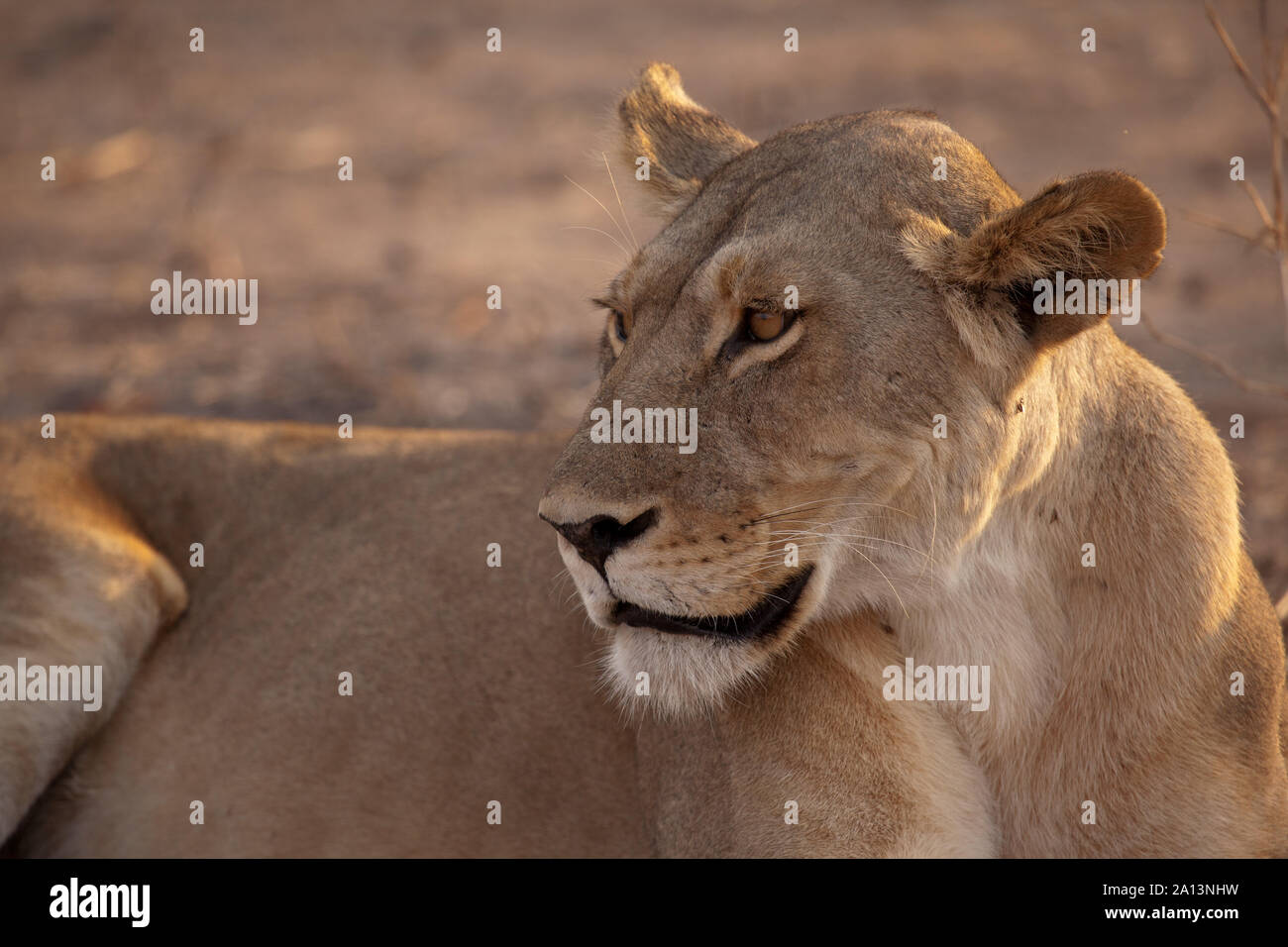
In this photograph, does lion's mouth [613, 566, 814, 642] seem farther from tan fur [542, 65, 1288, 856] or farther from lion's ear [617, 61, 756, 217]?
lion's ear [617, 61, 756, 217]

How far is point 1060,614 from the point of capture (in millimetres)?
3189

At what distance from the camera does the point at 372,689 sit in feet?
13.6

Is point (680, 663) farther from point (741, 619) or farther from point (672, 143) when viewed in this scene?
point (672, 143)

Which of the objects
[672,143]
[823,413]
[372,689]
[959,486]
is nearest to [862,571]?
[959,486]

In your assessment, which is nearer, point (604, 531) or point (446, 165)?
point (604, 531)

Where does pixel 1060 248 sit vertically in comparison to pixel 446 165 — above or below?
below

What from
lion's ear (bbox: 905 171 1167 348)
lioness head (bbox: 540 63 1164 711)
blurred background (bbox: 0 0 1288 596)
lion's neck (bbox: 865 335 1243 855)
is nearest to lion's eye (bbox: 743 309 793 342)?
lioness head (bbox: 540 63 1164 711)

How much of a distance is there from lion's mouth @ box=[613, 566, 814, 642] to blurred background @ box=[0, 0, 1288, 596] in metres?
2.76

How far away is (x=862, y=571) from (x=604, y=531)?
0.59 meters

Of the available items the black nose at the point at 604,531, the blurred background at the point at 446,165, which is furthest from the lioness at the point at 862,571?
the blurred background at the point at 446,165

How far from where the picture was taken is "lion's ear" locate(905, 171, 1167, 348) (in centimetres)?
276

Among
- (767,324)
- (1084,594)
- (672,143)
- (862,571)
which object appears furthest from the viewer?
(672,143)

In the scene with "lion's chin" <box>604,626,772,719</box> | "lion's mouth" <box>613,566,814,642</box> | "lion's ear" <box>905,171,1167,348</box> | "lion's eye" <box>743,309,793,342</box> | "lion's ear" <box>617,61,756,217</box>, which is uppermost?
"lion's ear" <box>617,61,756,217</box>

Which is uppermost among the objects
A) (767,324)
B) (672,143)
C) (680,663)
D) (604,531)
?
(672,143)
